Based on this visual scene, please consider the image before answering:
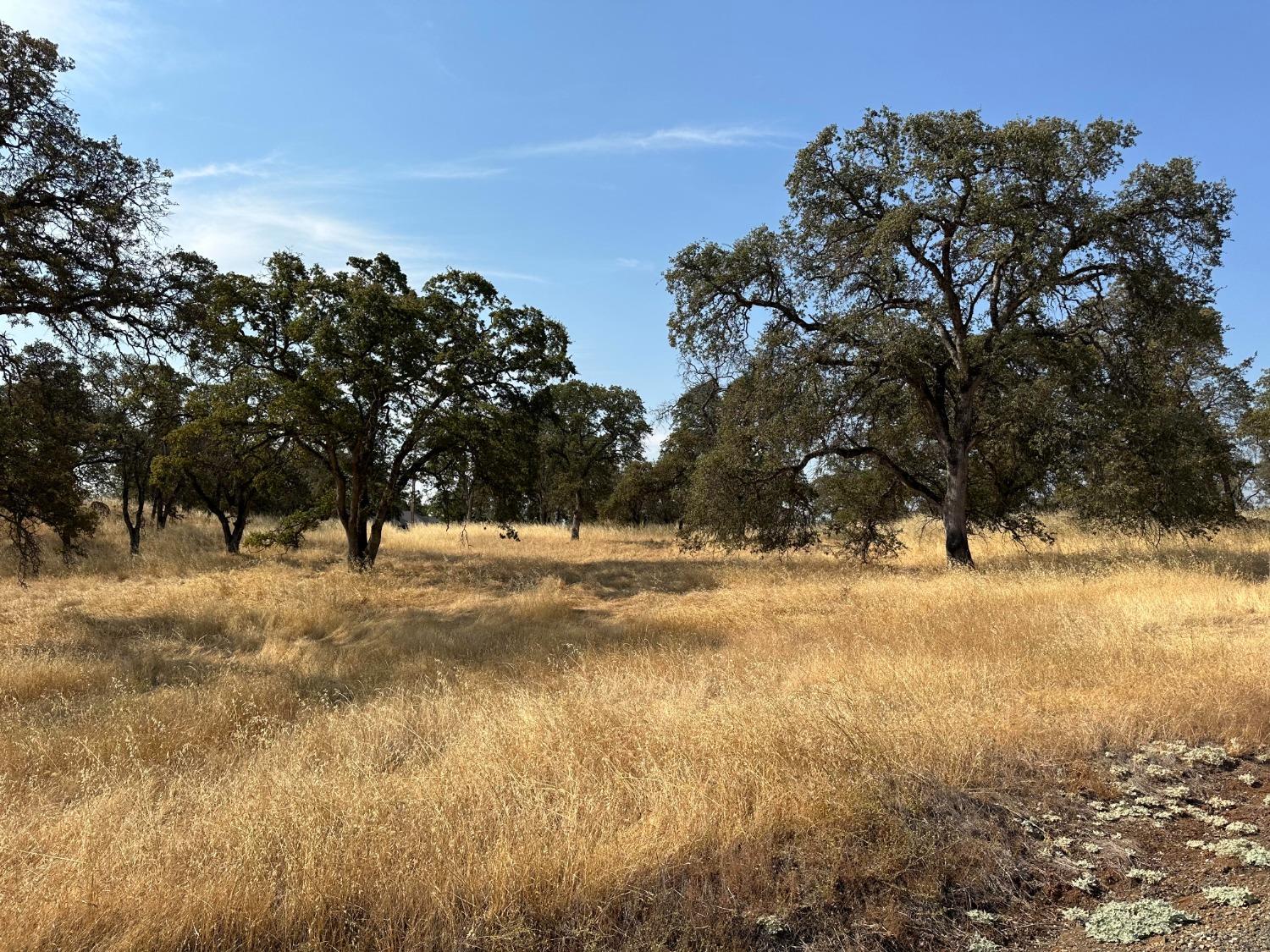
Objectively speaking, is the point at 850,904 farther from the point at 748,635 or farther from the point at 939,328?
the point at 939,328

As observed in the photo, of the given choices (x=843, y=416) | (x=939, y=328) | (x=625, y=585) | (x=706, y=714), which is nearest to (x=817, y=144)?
(x=939, y=328)

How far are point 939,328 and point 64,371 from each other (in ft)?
63.7

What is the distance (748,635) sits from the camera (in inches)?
409

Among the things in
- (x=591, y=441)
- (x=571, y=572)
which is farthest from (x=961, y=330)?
(x=591, y=441)

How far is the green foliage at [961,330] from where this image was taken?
48.7 feet

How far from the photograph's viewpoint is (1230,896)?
302 cm

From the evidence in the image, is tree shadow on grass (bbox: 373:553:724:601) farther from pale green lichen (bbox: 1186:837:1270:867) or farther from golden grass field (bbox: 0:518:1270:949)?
pale green lichen (bbox: 1186:837:1270:867)

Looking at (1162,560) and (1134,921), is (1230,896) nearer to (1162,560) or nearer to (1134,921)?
(1134,921)

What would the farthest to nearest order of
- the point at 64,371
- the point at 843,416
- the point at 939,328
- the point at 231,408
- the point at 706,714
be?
the point at 231,408 < the point at 843,416 < the point at 939,328 < the point at 64,371 < the point at 706,714

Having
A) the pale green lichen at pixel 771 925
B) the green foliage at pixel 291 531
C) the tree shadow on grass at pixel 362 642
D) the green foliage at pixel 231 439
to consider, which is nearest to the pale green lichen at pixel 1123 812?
the pale green lichen at pixel 771 925

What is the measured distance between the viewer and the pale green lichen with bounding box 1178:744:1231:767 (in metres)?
4.52

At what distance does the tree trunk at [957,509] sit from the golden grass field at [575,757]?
4.86 m

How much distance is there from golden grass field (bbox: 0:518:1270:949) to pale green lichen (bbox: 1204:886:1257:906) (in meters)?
0.82

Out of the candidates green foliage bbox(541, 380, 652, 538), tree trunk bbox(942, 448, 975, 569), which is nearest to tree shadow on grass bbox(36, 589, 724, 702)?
tree trunk bbox(942, 448, 975, 569)
